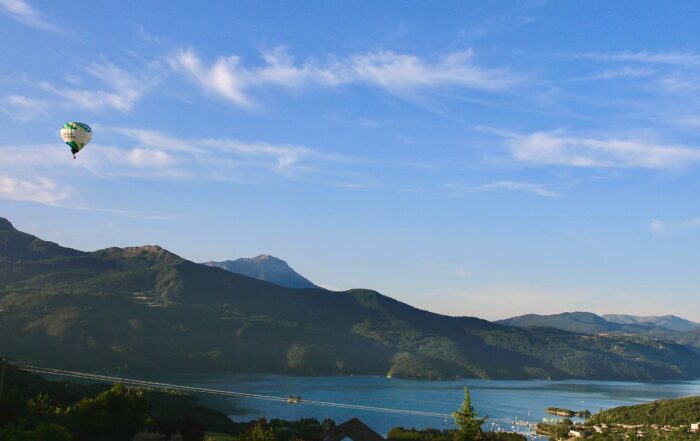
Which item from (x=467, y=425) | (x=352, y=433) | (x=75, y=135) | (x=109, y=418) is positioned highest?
(x=75, y=135)

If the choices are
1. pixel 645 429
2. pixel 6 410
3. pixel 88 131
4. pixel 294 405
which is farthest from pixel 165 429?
pixel 294 405

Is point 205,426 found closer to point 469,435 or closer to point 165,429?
point 165,429

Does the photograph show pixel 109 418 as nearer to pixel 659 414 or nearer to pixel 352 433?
pixel 352 433

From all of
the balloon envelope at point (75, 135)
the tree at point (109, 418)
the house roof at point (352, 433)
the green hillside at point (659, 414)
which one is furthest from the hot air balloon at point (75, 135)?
the green hillside at point (659, 414)

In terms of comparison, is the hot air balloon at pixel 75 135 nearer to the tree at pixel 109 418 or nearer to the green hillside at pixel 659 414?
the tree at pixel 109 418

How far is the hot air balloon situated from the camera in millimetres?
73875

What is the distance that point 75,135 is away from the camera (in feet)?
242

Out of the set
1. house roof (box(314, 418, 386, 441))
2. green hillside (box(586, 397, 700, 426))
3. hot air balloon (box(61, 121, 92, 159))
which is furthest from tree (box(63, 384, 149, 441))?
green hillside (box(586, 397, 700, 426))

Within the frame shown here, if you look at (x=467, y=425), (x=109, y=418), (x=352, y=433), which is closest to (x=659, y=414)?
(x=352, y=433)

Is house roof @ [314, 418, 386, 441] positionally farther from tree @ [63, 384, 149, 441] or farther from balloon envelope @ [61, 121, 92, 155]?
balloon envelope @ [61, 121, 92, 155]

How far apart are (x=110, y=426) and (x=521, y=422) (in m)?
138

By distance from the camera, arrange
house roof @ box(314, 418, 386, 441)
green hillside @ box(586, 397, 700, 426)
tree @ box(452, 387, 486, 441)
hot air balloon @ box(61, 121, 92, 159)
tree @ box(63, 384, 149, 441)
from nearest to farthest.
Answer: tree @ box(452, 387, 486, 441)
house roof @ box(314, 418, 386, 441)
tree @ box(63, 384, 149, 441)
hot air balloon @ box(61, 121, 92, 159)
green hillside @ box(586, 397, 700, 426)

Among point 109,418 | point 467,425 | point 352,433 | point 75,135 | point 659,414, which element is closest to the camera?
point 467,425

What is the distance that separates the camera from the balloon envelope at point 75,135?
242 feet
